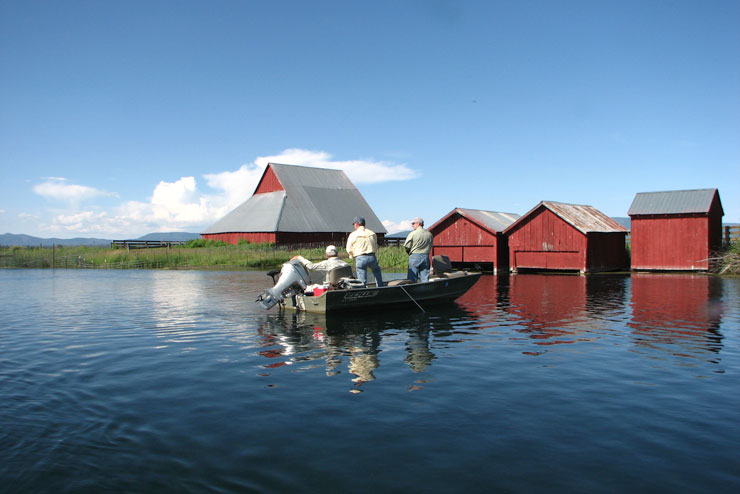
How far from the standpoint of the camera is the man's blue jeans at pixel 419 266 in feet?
55.3

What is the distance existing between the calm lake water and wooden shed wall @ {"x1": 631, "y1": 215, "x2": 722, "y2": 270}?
20.0 meters

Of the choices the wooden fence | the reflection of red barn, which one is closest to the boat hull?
the reflection of red barn

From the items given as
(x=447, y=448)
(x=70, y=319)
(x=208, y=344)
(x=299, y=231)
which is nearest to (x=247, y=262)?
(x=299, y=231)

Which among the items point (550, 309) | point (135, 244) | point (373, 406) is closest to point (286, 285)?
point (550, 309)

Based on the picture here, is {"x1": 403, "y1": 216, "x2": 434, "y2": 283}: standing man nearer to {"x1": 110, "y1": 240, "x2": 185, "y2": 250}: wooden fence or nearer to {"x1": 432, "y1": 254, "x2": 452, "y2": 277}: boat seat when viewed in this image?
{"x1": 432, "y1": 254, "x2": 452, "y2": 277}: boat seat

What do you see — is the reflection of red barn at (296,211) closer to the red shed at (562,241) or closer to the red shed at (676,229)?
the red shed at (562,241)

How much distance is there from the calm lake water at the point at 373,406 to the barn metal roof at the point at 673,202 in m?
20.4

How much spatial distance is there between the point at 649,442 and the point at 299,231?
50.1 meters

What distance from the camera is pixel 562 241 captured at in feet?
112

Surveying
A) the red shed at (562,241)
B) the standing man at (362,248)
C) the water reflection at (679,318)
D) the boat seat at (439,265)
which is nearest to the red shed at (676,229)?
the red shed at (562,241)

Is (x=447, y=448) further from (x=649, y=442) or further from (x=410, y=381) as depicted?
(x=410, y=381)

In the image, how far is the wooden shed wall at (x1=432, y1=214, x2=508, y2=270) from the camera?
36562 mm

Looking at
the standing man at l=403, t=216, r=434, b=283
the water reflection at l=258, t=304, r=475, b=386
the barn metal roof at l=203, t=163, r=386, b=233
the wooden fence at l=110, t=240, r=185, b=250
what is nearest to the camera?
the water reflection at l=258, t=304, r=475, b=386

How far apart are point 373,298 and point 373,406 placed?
8.35 metres
